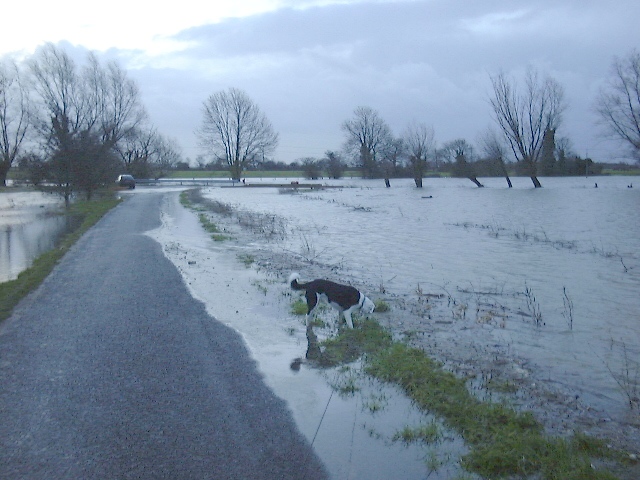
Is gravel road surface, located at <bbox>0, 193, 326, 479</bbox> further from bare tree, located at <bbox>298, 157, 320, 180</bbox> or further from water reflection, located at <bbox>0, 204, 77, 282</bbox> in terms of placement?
bare tree, located at <bbox>298, 157, 320, 180</bbox>

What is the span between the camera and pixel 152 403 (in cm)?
590

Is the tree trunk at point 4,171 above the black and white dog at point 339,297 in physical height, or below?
above

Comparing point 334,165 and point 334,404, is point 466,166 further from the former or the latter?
point 334,404

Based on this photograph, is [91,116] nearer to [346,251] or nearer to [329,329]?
[346,251]

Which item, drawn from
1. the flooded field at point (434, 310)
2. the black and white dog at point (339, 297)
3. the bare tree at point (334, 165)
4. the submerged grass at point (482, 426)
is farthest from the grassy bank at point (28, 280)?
the bare tree at point (334, 165)

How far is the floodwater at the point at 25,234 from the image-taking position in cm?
1678

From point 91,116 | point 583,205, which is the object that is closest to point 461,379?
point 583,205

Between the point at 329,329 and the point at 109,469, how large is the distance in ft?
15.1

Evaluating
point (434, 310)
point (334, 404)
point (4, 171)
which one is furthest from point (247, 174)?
point (334, 404)

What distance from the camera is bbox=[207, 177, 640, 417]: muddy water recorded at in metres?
7.75

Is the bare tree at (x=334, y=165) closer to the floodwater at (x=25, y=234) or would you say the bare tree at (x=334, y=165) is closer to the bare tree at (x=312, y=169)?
the bare tree at (x=312, y=169)

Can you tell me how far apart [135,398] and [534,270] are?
35.7ft

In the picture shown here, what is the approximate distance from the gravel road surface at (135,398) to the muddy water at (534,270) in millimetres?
3469

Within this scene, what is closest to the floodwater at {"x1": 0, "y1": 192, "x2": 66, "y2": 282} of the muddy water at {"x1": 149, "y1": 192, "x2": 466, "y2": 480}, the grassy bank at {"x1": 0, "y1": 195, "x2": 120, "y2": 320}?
the grassy bank at {"x1": 0, "y1": 195, "x2": 120, "y2": 320}
